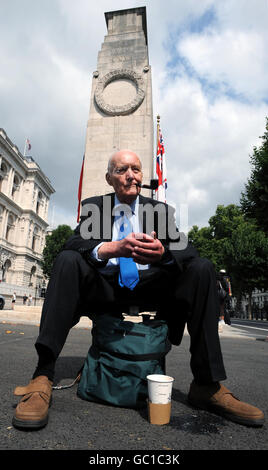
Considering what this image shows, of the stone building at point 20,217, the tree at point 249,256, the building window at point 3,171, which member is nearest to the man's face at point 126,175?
the tree at point 249,256

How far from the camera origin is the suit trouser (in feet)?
5.23

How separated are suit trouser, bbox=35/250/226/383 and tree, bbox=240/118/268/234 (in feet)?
63.4

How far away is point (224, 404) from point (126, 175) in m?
1.56

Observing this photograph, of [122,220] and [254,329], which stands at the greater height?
[122,220]

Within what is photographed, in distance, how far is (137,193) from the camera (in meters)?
2.32

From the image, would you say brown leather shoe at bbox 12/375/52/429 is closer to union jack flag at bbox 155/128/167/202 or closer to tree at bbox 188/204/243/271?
union jack flag at bbox 155/128/167/202

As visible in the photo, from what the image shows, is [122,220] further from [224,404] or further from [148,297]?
[224,404]

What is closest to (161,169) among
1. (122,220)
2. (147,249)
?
(122,220)

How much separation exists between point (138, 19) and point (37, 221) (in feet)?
152

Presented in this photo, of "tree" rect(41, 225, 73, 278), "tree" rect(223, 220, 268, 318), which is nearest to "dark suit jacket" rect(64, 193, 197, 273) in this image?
"tree" rect(223, 220, 268, 318)

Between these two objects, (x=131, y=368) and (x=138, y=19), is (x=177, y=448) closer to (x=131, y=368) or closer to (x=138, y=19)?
(x=131, y=368)

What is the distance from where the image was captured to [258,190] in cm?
2023

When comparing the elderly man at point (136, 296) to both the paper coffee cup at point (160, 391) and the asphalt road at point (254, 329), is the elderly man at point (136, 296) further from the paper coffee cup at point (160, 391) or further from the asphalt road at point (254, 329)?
the asphalt road at point (254, 329)

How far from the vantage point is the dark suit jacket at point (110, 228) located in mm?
1796
